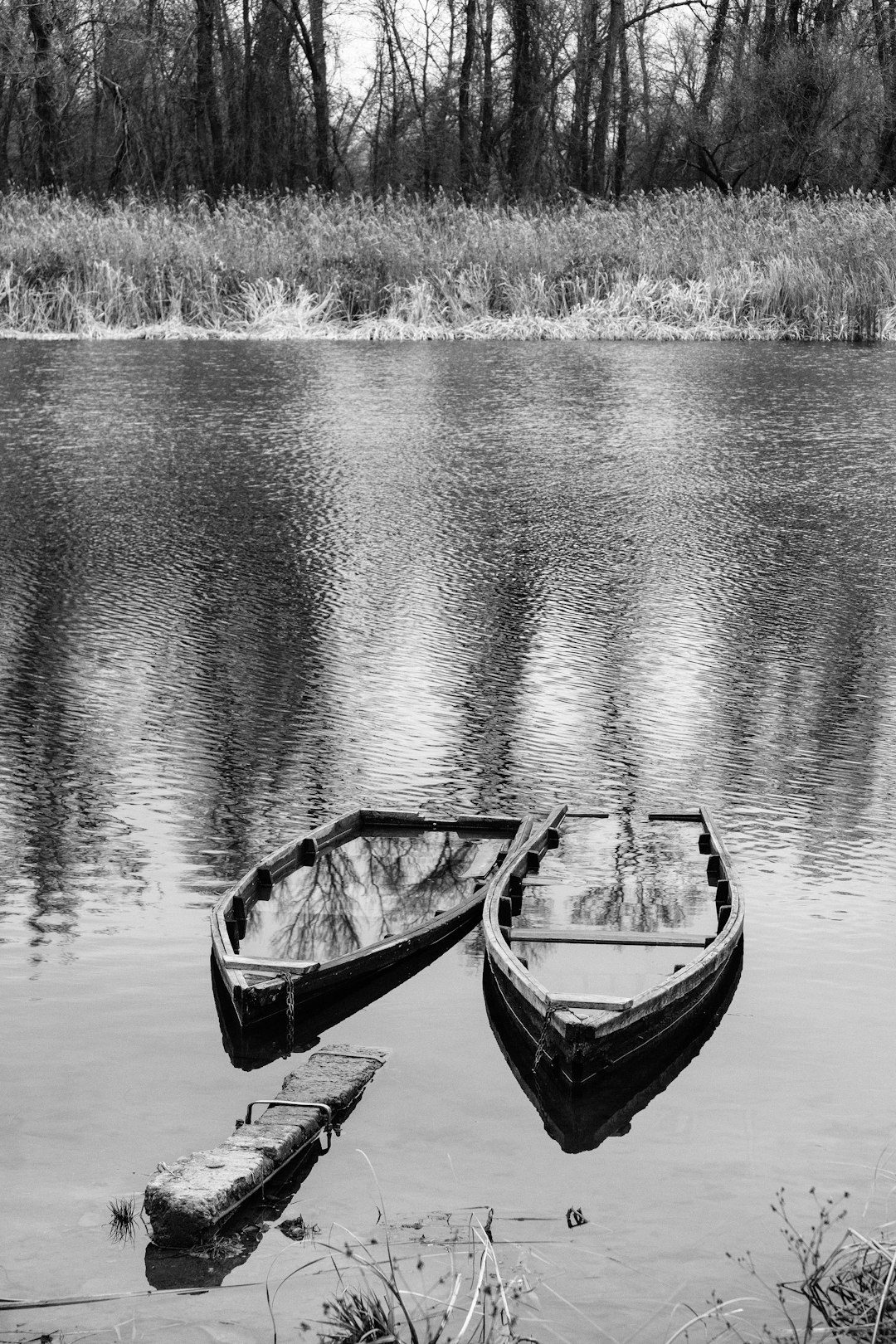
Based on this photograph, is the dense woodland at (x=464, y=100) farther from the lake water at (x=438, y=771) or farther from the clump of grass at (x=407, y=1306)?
the clump of grass at (x=407, y=1306)

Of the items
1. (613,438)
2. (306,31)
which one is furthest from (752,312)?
(306,31)

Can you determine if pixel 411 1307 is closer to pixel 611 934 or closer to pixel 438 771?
pixel 611 934

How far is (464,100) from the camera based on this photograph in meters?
34.5

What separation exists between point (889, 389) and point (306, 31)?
2655cm

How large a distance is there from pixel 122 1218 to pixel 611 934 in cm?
150

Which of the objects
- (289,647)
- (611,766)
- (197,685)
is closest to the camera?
(611,766)

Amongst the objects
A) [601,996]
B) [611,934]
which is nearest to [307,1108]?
[601,996]

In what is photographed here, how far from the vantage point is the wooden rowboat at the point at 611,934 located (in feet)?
10.7

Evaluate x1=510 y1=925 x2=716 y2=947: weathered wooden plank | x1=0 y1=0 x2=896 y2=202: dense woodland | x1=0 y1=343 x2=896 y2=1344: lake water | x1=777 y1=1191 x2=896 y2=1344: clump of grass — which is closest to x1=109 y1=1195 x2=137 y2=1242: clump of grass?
x1=0 y1=343 x2=896 y2=1344: lake water

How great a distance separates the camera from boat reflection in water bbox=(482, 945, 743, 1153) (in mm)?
3123

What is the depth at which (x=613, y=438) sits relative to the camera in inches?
433

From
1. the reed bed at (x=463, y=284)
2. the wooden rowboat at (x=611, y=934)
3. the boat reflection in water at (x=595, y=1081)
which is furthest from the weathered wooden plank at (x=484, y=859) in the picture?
the reed bed at (x=463, y=284)

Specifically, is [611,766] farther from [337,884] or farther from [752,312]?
[752,312]

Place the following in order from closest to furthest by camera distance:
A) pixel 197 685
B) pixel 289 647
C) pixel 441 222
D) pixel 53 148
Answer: pixel 197 685, pixel 289 647, pixel 441 222, pixel 53 148
